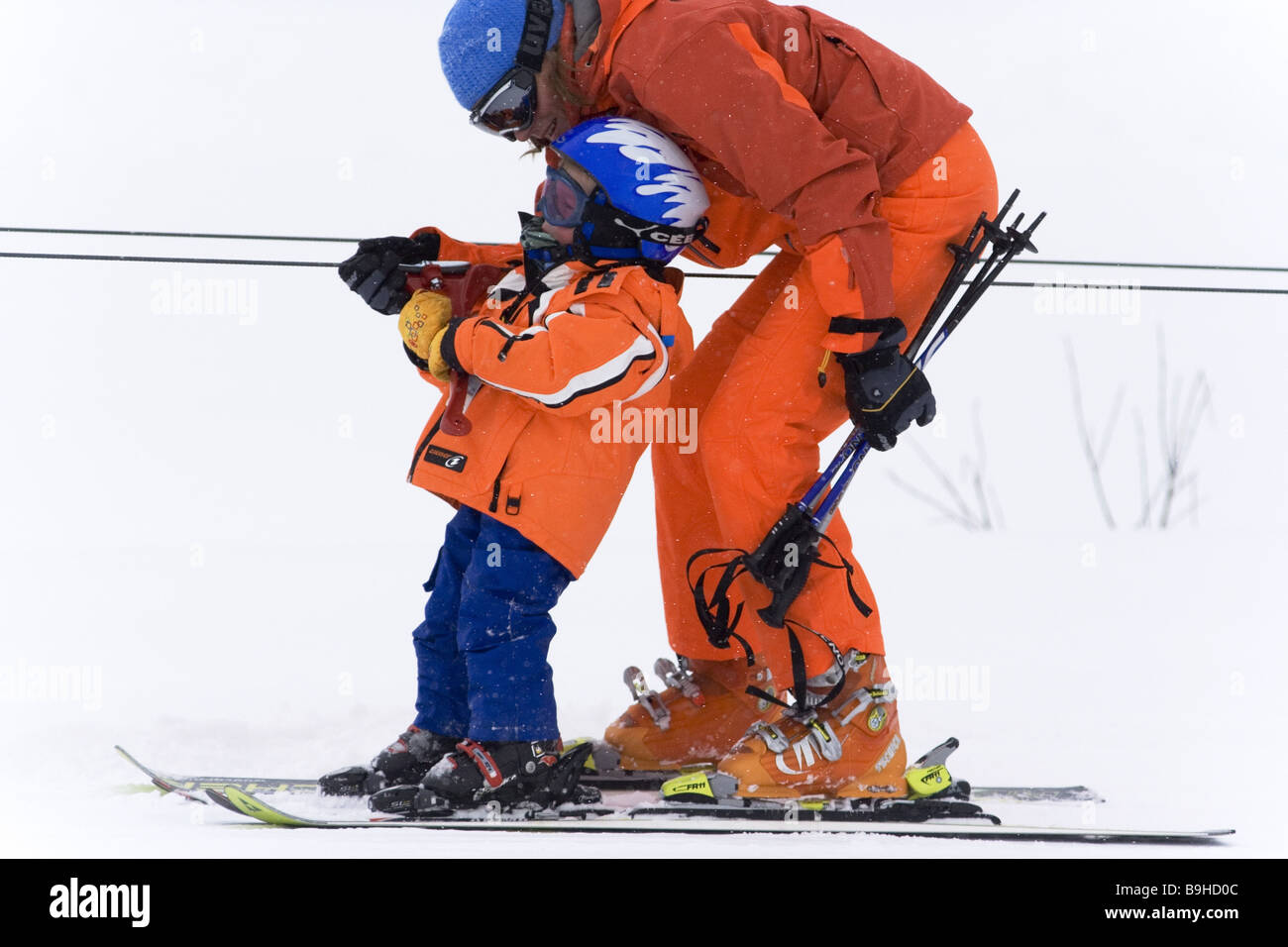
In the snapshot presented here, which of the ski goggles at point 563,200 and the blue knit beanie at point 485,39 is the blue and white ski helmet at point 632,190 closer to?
the ski goggles at point 563,200

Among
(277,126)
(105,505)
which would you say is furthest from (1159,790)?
(277,126)

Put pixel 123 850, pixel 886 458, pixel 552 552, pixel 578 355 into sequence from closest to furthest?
pixel 123 850 → pixel 578 355 → pixel 552 552 → pixel 886 458

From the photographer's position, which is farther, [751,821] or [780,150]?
[751,821]

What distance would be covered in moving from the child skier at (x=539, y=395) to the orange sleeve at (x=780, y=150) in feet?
0.46

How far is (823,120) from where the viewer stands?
9.37ft

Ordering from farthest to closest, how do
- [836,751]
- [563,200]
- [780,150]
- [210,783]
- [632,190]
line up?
[210,783]
[836,751]
[563,200]
[632,190]
[780,150]

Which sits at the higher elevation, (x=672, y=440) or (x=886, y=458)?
(x=886, y=458)

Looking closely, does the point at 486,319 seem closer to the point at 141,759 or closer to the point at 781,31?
the point at 781,31

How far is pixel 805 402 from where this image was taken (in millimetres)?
2906

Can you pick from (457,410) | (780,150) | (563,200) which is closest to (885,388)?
(780,150)

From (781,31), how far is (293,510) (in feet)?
17.3

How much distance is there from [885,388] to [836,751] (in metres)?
0.84

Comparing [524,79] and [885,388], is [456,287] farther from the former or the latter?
[885,388]

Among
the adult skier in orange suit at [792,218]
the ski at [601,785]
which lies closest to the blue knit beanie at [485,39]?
the adult skier in orange suit at [792,218]
